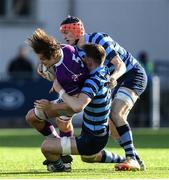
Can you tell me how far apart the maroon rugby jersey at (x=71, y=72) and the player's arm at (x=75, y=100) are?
17 centimetres

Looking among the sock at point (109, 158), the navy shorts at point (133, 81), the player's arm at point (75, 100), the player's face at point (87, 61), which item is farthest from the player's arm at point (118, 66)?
the sock at point (109, 158)

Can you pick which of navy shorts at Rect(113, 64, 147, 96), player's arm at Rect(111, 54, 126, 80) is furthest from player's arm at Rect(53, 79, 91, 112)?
navy shorts at Rect(113, 64, 147, 96)

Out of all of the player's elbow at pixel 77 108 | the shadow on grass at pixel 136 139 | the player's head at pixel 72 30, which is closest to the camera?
the player's elbow at pixel 77 108

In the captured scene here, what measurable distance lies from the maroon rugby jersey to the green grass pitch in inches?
39.2

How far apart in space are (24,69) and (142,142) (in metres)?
7.60

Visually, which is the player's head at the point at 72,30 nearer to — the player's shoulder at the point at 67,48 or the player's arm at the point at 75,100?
the player's shoulder at the point at 67,48

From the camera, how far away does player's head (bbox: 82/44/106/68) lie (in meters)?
11.2

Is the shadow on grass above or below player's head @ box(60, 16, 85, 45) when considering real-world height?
below

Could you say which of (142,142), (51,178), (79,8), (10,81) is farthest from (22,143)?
(79,8)

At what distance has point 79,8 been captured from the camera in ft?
98.9

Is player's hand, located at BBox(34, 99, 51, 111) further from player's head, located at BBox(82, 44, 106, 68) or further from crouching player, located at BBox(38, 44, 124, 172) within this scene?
player's head, located at BBox(82, 44, 106, 68)

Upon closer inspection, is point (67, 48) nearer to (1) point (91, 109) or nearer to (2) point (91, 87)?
(2) point (91, 87)

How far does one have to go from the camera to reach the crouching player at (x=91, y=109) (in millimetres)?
11156

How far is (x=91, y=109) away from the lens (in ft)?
37.1
